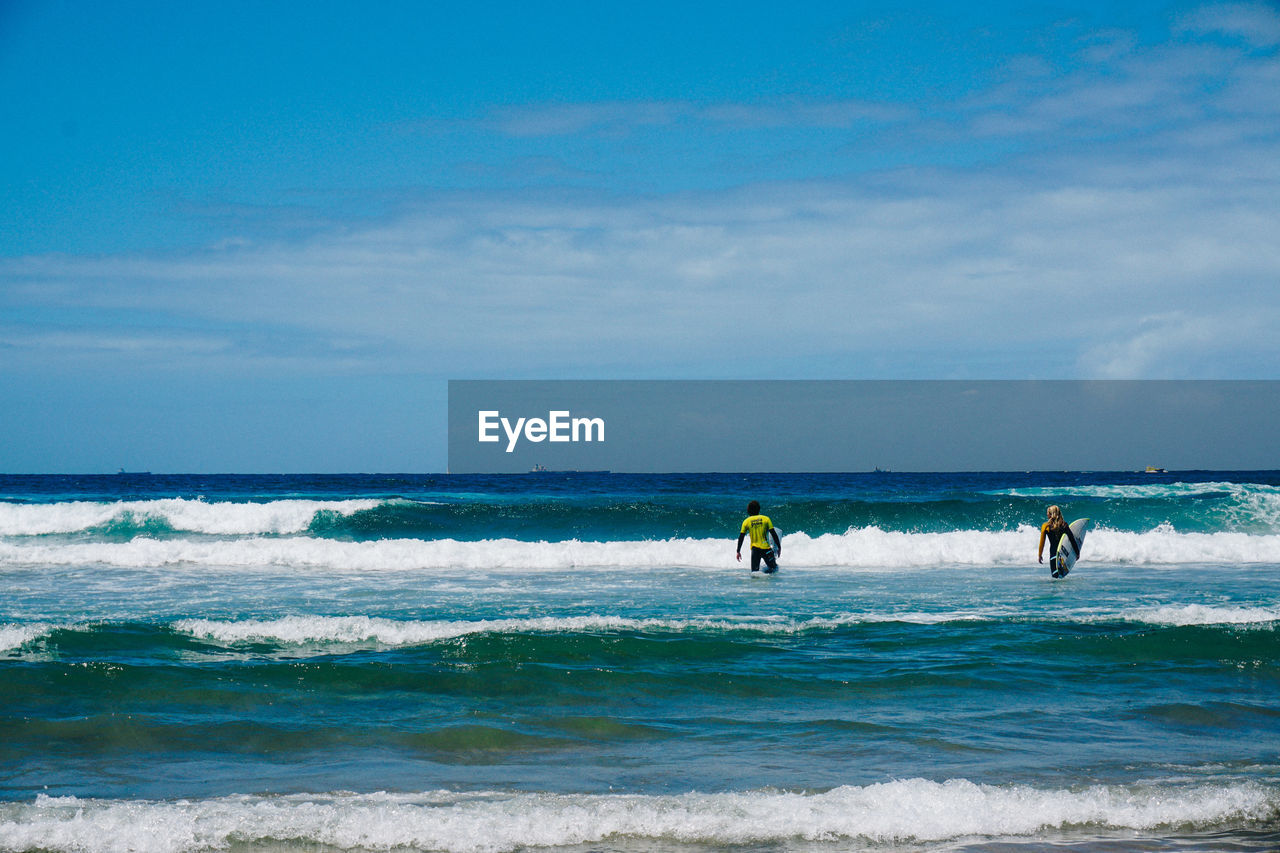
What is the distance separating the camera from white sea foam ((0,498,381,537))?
2711 centimetres

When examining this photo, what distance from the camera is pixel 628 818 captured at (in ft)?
18.3

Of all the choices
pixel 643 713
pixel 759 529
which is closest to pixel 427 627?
pixel 643 713

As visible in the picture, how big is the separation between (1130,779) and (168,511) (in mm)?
27785

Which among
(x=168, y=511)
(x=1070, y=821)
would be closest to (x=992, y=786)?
(x=1070, y=821)

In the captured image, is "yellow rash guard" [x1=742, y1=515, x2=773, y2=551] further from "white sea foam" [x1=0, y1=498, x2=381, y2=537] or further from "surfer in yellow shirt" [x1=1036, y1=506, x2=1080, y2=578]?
"white sea foam" [x1=0, y1=498, x2=381, y2=537]

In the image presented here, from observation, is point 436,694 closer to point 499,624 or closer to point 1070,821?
point 499,624

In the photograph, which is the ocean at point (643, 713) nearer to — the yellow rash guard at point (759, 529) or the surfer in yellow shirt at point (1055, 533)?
the surfer in yellow shirt at point (1055, 533)

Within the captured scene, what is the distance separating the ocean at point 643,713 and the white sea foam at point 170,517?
10.6 metres

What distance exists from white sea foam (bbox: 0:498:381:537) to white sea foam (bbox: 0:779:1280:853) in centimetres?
2273

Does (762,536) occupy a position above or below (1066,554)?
above

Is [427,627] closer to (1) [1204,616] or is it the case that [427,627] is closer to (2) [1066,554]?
(1) [1204,616]

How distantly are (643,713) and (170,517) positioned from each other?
24047mm

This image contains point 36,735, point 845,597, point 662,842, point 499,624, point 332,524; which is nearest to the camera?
point 662,842

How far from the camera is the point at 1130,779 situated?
617 cm
